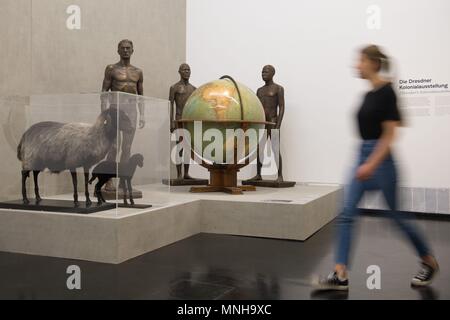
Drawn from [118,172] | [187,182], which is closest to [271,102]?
[187,182]

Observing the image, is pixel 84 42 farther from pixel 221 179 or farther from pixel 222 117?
pixel 221 179

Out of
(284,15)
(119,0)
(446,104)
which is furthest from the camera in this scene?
(284,15)

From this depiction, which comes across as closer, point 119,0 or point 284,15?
point 119,0

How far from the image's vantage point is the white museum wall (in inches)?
273

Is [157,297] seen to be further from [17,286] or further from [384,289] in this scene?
[384,289]

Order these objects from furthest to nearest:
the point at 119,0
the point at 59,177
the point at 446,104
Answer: the point at 119,0, the point at 446,104, the point at 59,177

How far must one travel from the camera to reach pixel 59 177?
15.4ft

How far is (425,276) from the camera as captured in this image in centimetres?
338

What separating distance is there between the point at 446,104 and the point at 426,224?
5.80 feet

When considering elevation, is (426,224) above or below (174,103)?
below

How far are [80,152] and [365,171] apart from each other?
2606 mm

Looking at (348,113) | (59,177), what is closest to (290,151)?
(348,113)

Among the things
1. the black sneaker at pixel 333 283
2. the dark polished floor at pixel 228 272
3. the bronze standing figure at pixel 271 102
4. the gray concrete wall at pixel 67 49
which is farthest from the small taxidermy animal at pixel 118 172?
the bronze standing figure at pixel 271 102

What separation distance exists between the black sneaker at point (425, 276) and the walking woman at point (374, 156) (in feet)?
0.34
